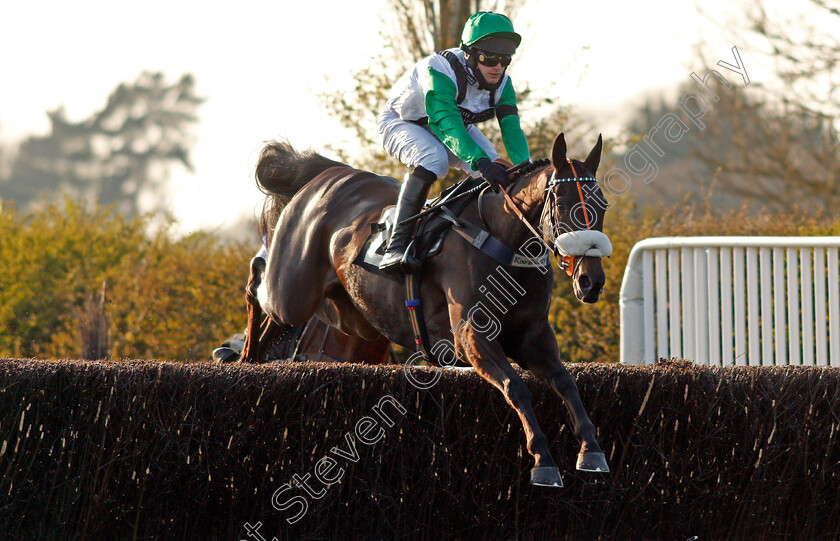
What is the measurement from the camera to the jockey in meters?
4.26

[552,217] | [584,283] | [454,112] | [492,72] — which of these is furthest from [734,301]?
[584,283]

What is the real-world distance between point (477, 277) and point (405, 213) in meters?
0.60

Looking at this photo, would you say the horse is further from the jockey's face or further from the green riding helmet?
the green riding helmet

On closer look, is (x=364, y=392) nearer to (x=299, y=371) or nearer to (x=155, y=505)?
(x=299, y=371)

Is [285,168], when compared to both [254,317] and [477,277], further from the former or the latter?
[477,277]

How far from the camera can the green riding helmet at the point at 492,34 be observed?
4.26m

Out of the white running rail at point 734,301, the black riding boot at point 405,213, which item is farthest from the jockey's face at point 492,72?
the white running rail at point 734,301

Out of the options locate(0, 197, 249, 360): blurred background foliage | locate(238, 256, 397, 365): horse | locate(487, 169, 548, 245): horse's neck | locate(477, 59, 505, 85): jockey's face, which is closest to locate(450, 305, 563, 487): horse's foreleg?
locate(487, 169, 548, 245): horse's neck

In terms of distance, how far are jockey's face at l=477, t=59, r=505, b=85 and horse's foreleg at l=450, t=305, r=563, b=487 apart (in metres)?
1.17

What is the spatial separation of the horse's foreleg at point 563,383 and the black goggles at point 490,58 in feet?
4.27

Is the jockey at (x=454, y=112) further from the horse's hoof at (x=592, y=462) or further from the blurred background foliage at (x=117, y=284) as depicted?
the blurred background foliage at (x=117, y=284)

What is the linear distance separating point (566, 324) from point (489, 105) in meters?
3.98

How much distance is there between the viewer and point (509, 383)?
3.67 meters

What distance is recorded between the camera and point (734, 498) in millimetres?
4082
